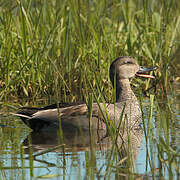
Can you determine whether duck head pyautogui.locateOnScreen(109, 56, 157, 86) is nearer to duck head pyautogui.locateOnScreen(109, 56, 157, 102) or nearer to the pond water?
duck head pyautogui.locateOnScreen(109, 56, 157, 102)

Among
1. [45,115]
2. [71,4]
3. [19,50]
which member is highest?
[71,4]

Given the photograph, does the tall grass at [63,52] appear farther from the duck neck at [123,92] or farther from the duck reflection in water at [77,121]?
the duck reflection in water at [77,121]

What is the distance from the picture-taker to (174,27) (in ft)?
31.8

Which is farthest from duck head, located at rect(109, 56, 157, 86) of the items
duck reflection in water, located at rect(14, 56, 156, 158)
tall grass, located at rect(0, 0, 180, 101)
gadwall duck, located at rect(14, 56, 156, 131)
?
gadwall duck, located at rect(14, 56, 156, 131)

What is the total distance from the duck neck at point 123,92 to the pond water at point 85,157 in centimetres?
90

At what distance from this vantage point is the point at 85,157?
5.28 meters

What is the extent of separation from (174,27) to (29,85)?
112 inches

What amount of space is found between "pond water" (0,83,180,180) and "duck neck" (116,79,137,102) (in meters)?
0.90

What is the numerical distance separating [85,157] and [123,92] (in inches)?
100

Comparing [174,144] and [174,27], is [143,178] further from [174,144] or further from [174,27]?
[174,27]

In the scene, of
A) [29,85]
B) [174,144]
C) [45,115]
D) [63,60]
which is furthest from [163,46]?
Answer: [174,144]

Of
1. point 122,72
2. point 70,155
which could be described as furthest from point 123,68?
point 70,155

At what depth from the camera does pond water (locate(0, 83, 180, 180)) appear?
4.61m

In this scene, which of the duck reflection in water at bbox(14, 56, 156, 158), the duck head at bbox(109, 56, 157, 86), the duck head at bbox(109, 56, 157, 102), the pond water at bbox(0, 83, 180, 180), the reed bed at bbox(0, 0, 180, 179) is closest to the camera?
the pond water at bbox(0, 83, 180, 180)
